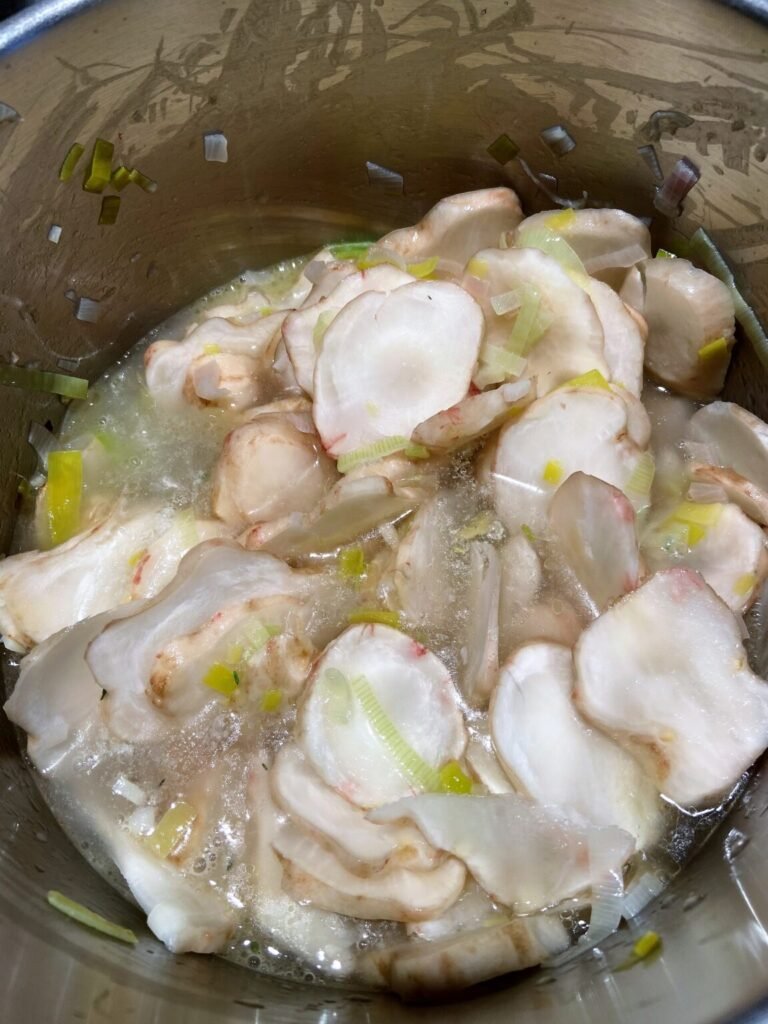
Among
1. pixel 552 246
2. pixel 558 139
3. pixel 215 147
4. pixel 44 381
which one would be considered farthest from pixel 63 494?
pixel 558 139

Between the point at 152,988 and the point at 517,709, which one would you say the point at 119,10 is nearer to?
the point at 517,709

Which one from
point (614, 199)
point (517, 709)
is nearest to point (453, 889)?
point (517, 709)

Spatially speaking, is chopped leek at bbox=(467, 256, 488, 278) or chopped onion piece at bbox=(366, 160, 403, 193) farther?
chopped onion piece at bbox=(366, 160, 403, 193)

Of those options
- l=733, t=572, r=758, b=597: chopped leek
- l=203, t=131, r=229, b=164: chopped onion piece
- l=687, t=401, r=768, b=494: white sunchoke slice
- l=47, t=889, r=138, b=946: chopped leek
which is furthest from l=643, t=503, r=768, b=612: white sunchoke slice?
l=203, t=131, r=229, b=164: chopped onion piece

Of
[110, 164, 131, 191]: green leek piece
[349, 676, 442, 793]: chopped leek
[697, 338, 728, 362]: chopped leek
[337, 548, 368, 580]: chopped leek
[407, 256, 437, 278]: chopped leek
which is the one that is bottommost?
[349, 676, 442, 793]: chopped leek

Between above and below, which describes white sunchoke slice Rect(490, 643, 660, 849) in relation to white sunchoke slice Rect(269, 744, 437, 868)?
above

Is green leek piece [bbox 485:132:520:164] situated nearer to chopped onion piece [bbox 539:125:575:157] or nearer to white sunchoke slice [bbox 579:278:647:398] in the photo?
chopped onion piece [bbox 539:125:575:157]

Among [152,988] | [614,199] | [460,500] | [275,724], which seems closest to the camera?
[152,988]
